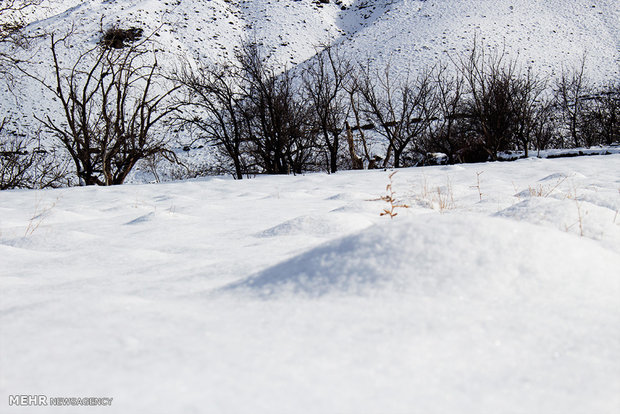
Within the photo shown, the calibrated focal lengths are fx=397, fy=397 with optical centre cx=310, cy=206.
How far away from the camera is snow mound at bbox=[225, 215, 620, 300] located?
107 cm

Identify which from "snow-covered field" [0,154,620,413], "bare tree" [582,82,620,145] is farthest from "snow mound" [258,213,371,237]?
"bare tree" [582,82,620,145]

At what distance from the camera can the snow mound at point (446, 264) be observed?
3.52ft

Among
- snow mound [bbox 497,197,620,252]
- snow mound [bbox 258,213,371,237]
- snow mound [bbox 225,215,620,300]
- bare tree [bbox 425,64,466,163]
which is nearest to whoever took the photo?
snow mound [bbox 225,215,620,300]

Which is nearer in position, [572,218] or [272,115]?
[572,218]

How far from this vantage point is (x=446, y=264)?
1.12 metres

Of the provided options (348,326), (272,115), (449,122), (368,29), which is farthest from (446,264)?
(368,29)

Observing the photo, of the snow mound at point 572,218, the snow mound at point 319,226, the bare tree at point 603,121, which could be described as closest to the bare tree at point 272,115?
the snow mound at point 319,226

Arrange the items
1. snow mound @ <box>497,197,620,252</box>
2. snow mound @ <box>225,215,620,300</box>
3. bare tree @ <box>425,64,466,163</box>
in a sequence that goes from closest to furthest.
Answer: snow mound @ <box>225,215,620,300</box> → snow mound @ <box>497,197,620,252</box> → bare tree @ <box>425,64,466,163</box>

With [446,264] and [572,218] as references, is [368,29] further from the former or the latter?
[446,264]

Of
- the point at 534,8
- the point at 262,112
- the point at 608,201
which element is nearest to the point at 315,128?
the point at 262,112

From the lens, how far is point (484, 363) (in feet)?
2.52

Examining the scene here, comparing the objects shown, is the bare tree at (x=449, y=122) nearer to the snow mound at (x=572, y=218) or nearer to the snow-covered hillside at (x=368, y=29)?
the snow-covered hillside at (x=368, y=29)

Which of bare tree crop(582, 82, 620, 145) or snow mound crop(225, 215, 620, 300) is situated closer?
snow mound crop(225, 215, 620, 300)

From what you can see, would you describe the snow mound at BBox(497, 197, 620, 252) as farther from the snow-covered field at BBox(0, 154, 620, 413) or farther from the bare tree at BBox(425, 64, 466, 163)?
the bare tree at BBox(425, 64, 466, 163)
